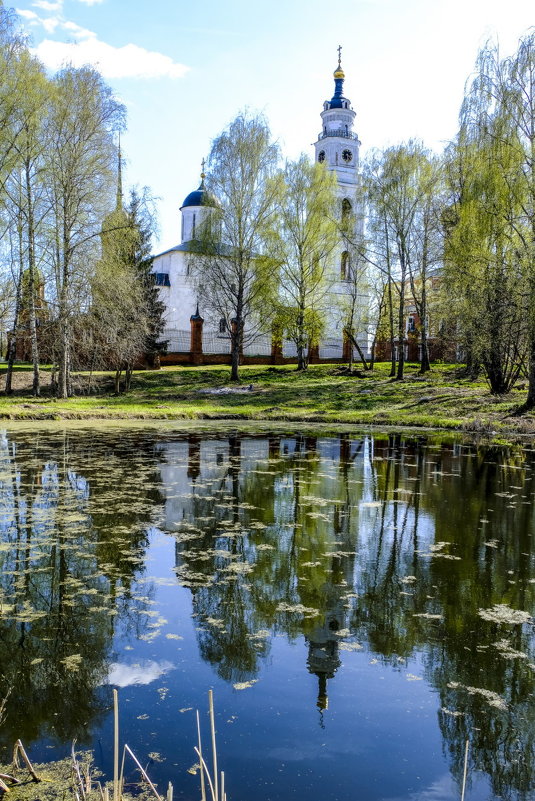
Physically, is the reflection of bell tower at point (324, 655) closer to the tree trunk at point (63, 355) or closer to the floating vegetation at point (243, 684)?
the floating vegetation at point (243, 684)

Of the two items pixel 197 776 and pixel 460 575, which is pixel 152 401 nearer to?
pixel 460 575

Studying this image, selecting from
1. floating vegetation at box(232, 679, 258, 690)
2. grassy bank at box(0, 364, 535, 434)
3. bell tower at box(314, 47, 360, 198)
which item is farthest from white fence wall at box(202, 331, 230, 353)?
floating vegetation at box(232, 679, 258, 690)

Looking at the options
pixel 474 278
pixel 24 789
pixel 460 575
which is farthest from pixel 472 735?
pixel 474 278

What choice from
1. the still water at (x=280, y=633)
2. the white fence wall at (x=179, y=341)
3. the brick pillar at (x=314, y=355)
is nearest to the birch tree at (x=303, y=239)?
the white fence wall at (x=179, y=341)

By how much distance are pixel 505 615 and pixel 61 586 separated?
3.12m

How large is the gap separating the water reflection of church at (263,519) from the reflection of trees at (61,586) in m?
0.56

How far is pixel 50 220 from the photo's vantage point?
23.8 meters

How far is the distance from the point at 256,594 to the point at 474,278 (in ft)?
49.2

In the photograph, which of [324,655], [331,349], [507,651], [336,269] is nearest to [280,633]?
[324,655]

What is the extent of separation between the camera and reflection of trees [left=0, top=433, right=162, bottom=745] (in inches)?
127

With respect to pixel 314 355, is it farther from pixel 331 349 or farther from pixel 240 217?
pixel 240 217

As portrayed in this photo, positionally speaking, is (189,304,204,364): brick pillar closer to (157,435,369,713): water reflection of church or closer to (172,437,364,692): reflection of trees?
(157,435,369,713): water reflection of church

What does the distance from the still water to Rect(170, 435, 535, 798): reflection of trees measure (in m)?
0.02

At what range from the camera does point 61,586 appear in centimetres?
484
